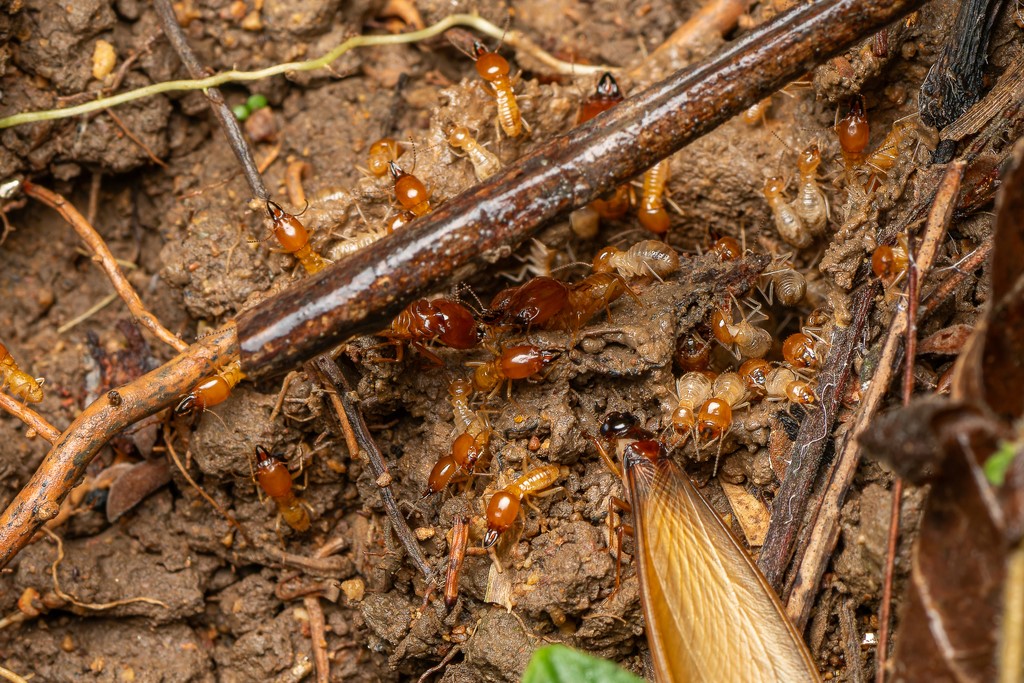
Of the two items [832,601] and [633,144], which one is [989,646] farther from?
[633,144]

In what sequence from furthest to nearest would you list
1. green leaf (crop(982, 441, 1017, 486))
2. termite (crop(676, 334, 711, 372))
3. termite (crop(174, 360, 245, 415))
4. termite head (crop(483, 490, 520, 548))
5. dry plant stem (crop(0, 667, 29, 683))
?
termite (crop(676, 334, 711, 372)) < termite (crop(174, 360, 245, 415)) < dry plant stem (crop(0, 667, 29, 683)) < termite head (crop(483, 490, 520, 548)) < green leaf (crop(982, 441, 1017, 486))

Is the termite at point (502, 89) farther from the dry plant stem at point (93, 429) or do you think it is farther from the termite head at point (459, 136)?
the dry plant stem at point (93, 429)

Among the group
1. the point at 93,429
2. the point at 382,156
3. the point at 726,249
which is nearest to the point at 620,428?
the point at 726,249

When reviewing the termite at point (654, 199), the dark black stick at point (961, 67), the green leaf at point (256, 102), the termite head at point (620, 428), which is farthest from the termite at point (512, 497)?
the green leaf at point (256, 102)

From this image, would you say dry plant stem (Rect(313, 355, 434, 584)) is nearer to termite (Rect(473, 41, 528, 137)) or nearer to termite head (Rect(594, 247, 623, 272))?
termite head (Rect(594, 247, 623, 272))

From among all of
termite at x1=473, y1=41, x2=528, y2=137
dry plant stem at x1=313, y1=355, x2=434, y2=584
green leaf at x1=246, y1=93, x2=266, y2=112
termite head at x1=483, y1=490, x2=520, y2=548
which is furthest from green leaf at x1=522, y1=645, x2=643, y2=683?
green leaf at x1=246, y1=93, x2=266, y2=112

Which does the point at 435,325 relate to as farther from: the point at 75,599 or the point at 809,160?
the point at 75,599
